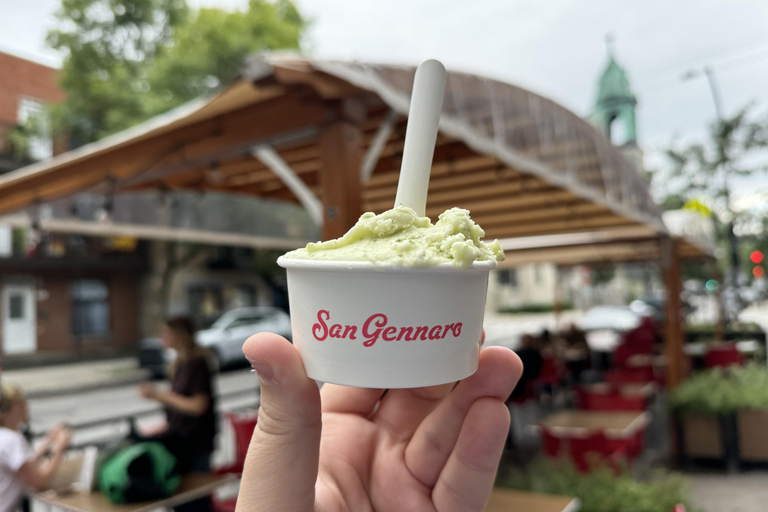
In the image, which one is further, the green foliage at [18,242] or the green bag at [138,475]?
the green foliage at [18,242]

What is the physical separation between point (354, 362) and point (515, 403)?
275 inches

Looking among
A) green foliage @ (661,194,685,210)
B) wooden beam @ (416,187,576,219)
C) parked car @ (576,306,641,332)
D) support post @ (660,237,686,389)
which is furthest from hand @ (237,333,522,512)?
parked car @ (576,306,641,332)

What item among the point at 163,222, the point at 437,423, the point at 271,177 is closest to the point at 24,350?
the point at 163,222

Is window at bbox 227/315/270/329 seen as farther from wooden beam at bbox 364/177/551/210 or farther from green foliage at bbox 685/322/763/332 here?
wooden beam at bbox 364/177/551/210

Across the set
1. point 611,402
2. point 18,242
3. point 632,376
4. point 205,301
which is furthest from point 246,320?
point 611,402

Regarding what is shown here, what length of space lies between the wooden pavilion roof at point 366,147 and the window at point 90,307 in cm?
1777

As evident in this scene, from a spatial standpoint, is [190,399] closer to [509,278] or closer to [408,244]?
[408,244]

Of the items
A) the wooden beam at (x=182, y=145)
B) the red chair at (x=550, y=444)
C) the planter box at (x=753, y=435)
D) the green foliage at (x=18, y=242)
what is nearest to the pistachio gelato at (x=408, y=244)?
the wooden beam at (x=182, y=145)

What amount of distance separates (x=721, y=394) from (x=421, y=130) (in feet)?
22.3

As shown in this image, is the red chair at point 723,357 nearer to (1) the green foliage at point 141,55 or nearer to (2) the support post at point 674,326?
(2) the support post at point 674,326

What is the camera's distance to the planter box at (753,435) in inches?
243

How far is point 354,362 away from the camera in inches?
39.1

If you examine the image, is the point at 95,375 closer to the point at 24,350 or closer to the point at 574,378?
the point at 24,350

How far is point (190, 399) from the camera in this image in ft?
13.5
